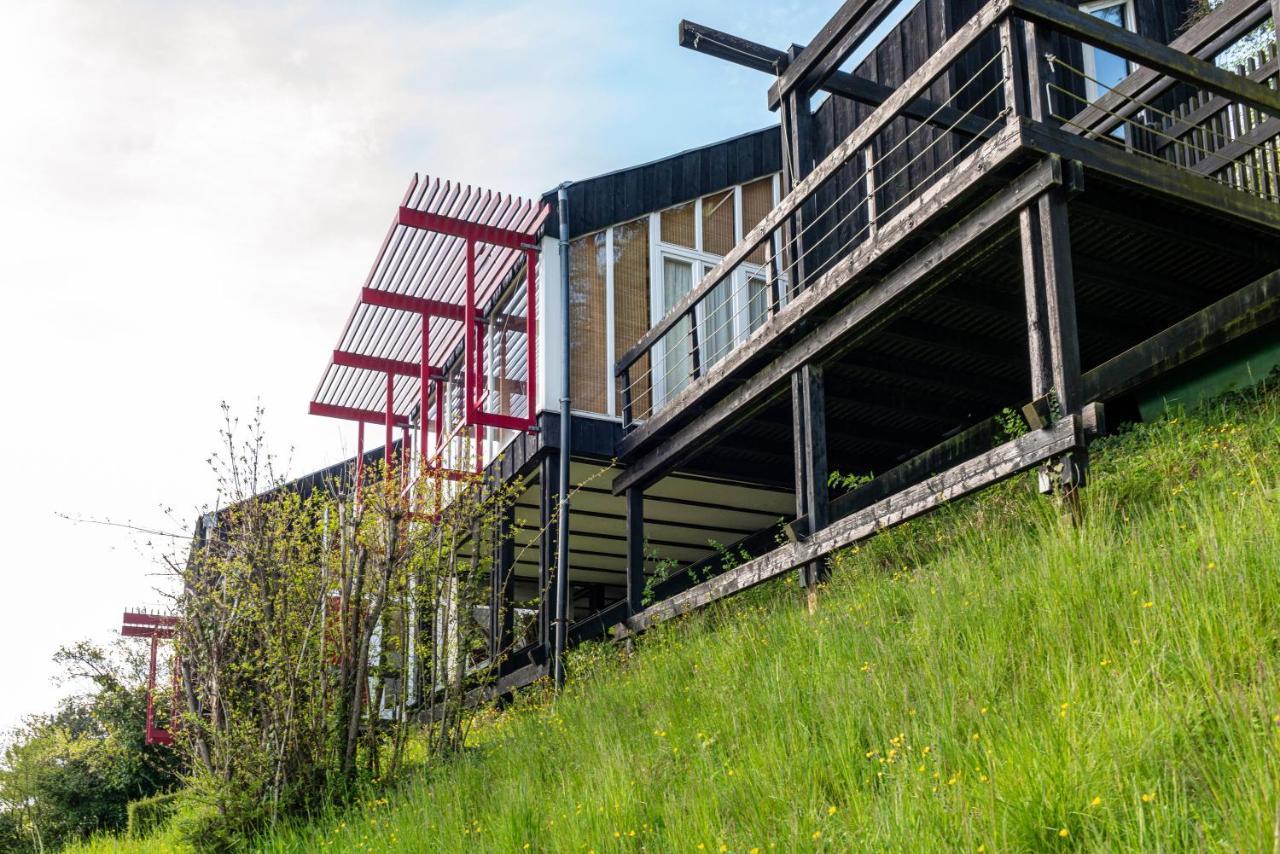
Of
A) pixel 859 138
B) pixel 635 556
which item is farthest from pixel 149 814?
pixel 859 138

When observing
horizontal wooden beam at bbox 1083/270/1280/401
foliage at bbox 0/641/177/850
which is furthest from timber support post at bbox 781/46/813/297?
foliage at bbox 0/641/177/850

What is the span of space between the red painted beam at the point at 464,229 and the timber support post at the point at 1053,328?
710cm

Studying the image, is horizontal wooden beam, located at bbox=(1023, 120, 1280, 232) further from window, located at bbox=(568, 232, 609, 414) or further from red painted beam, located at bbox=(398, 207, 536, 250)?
red painted beam, located at bbox=(398, 207, 536, 250)

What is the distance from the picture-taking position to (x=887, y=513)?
8852 millimetres

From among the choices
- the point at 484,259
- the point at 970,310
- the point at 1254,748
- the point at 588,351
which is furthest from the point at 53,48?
the point at 1254,748

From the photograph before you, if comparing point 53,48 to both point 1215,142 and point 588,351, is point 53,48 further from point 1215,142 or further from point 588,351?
point 1215,142

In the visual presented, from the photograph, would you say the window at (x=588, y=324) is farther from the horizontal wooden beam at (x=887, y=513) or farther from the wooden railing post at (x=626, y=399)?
the horizontal wooden beam at (x=887, y=513)

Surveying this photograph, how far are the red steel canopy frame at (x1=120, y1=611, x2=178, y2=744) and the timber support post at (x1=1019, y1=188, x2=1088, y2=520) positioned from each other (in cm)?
685

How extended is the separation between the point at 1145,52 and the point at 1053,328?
212 centimetres

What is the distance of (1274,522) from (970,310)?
5.22 metres

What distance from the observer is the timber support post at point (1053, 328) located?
289 inches

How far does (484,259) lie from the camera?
15.0 metres

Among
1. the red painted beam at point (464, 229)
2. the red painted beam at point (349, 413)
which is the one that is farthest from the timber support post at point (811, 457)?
the red painted beam at point (349, 413)

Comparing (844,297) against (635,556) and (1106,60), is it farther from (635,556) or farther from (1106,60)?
(1106,60)
